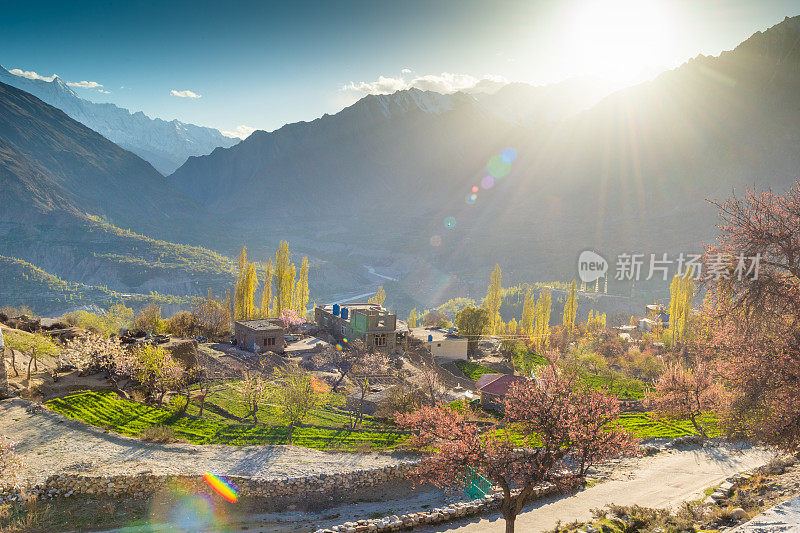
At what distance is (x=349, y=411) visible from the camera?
36031 mm

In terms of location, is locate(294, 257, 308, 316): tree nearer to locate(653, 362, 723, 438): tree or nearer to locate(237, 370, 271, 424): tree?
locate(237, 370, 271, 424): tree

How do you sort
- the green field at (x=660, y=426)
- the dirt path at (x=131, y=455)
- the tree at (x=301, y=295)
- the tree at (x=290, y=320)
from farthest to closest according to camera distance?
the tree at (x=301, y=295) < the tree at (x=290, y=320) < the green field at (x=660, y=426) < the dirt path at (x=131, y=455)

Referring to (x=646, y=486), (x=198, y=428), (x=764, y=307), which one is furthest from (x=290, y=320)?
(x=764, y=307)

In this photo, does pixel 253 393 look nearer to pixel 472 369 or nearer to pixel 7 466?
pixel 7 466

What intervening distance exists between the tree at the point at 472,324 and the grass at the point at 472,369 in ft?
14.5

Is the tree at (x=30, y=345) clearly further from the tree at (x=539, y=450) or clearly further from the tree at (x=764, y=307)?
the tree at (x=764, y=307)

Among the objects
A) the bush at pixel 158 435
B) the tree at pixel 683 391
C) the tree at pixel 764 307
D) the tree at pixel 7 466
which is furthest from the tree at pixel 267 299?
the tree at pixel 764 307

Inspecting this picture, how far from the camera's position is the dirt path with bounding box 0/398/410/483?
23141 millimetres

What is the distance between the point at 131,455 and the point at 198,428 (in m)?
5.06

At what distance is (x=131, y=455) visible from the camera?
24562 mm

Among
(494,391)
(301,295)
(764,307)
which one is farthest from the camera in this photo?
(301,295)

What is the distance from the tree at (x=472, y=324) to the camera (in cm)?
6109

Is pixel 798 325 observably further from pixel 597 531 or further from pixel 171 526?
pixel 171 526

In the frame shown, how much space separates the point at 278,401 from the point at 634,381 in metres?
37.2
